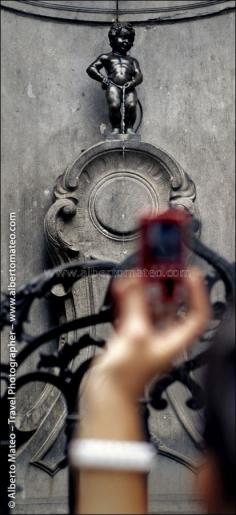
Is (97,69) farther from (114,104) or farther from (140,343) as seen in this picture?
(140,343)

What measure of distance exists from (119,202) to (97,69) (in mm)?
900

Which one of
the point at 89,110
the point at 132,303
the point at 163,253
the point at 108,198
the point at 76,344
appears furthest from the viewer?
the point at 89,110

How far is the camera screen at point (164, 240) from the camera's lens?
5.07 m

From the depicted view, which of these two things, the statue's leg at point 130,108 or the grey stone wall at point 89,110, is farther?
the grey stone wall at point 89,110

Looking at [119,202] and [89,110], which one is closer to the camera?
[119,202]

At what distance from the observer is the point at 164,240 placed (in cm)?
512

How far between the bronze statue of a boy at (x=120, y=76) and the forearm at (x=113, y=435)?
4.78 metres

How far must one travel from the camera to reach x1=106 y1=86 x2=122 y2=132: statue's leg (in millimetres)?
9422

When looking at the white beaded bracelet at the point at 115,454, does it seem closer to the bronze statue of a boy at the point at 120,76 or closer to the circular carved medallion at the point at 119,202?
the circular carved medallion at the point at 119,202

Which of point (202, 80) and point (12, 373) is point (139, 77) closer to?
point (202, 80)

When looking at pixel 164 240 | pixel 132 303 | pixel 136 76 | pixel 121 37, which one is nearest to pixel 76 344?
pixel 164 240

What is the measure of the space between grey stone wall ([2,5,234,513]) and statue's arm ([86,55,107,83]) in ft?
1.04

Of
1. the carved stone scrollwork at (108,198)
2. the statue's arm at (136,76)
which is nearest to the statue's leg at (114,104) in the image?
the statue's arm at (136,76)

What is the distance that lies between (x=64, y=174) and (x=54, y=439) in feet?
5.46
